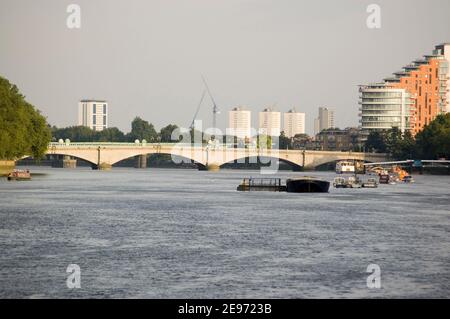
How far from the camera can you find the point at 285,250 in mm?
50375

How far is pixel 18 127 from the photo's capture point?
127625 millimetres

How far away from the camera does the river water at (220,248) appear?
39500mm

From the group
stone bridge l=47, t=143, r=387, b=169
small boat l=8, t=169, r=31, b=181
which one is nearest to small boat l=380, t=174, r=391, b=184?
small boat l=8, t=169, r=31, b=181

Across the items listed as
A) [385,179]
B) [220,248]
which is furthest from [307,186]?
[220,248]

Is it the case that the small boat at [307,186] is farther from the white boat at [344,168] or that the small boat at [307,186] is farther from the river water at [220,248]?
the white boat at [344,168]

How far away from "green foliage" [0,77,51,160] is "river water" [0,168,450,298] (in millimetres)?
38543

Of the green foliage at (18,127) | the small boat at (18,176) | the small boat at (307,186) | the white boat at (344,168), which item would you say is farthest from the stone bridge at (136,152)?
the small boat at (307,186)

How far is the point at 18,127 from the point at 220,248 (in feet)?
266

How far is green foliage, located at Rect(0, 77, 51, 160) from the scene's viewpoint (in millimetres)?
124363

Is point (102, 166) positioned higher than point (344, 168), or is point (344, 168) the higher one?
point (102, 166)

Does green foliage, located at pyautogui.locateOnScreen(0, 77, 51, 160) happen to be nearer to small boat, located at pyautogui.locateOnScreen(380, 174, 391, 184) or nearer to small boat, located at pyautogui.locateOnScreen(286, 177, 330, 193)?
small boat, located at pyautogui.locateOnScreen(286, 177, 330, 193)

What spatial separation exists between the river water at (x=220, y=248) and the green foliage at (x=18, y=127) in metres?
38.5

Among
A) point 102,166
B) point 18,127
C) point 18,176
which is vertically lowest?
point 18,176

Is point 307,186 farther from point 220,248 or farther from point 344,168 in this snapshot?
point 344,168
